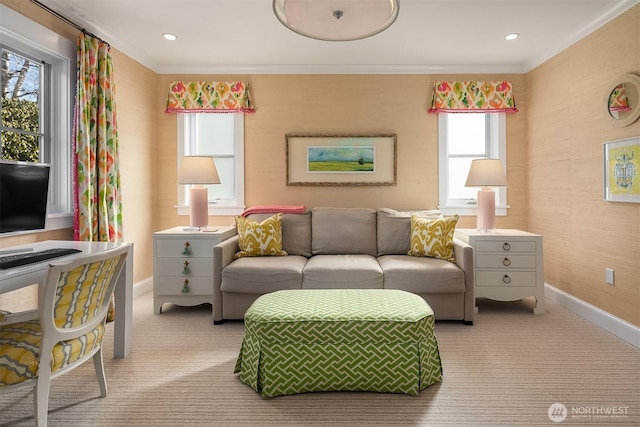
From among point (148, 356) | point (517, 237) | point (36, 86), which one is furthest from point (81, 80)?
point (517, 237)

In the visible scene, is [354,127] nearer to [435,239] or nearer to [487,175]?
[487,175]

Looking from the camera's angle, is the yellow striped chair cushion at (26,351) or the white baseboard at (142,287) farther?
the white baseboard at (142,287)

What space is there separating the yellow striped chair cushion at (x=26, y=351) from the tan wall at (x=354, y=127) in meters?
2.61

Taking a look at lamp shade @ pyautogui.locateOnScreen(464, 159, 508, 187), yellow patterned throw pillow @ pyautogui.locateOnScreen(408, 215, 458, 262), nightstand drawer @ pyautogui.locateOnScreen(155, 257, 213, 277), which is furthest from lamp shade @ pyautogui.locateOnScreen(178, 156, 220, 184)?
lamp shade @ pyautogui.locateOnScreen(464, 159, 508, 187)

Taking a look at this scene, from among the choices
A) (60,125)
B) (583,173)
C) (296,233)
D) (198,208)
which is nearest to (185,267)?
(198,208)

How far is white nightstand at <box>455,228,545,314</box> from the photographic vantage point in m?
3.28

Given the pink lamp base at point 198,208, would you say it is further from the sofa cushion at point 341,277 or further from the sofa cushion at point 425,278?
the sofa cushion at point 425,278

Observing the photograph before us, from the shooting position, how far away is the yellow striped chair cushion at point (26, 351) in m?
1.49

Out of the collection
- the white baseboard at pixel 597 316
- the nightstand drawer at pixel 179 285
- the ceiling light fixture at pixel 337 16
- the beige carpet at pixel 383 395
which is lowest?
the beige carpet at pixel 383 395

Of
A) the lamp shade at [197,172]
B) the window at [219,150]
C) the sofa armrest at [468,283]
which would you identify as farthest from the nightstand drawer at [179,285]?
the sofa armrest at [468,283]

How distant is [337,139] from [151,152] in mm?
2043

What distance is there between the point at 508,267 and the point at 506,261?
6cm

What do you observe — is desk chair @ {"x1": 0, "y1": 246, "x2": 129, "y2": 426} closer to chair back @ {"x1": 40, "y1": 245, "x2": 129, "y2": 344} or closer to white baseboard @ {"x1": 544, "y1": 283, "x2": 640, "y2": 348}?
chair back @ {"x1": 40, "y1": 245, "x2": 129, "y2": 344}

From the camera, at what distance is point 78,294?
5.48 feet
